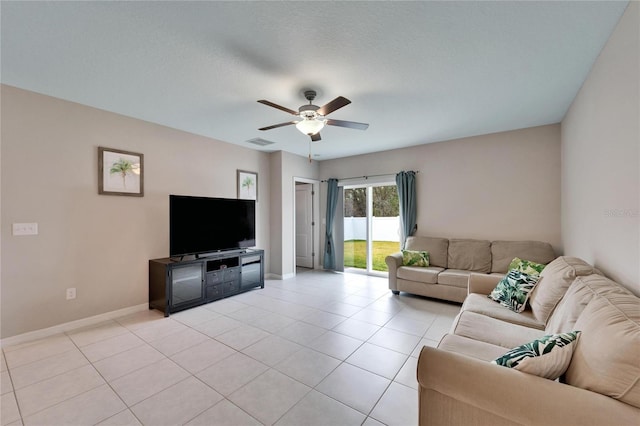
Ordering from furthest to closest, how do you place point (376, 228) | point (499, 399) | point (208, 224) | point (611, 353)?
point (376, 228)
point (208, 224)
point (499, 399)
point (611, 353)

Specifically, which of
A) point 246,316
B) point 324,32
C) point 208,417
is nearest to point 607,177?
point 324,32

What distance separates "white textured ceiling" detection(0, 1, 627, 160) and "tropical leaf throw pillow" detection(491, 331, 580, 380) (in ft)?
6.55

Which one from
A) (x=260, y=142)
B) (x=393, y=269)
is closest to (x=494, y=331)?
(x=393, y=269)

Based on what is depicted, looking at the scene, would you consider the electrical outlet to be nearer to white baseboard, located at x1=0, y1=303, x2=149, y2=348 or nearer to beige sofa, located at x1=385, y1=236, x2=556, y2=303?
white baseboard, located at x1=0, y1=303, x2=149, y2=348

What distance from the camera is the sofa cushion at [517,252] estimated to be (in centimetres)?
383

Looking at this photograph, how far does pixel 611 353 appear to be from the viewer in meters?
1.07

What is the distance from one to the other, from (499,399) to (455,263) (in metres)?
3.58

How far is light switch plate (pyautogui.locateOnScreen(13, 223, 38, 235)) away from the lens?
9.25ft

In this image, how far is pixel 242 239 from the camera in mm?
4742

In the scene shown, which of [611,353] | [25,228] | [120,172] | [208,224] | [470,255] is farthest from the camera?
[470,255]

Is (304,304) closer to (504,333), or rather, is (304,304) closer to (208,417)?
(208,417)

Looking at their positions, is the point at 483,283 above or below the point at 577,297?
below

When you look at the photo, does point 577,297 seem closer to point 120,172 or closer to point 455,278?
point 455,278

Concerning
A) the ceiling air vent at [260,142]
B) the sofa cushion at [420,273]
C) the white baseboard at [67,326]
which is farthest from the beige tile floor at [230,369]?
the ceiling air vent at [260,142]
